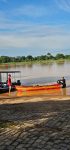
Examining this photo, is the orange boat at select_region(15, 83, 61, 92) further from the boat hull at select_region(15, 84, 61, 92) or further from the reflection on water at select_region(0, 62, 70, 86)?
the reflection on water at select_region(0, 62, 70, 86)

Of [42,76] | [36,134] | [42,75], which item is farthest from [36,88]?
[42,75]

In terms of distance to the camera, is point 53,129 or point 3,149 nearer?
point 3,149

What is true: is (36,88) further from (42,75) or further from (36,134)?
(42,75)

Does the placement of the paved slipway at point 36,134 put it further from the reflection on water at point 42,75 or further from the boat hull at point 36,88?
the reflection on water at point 42,75

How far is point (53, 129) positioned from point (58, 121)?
1.02 metres

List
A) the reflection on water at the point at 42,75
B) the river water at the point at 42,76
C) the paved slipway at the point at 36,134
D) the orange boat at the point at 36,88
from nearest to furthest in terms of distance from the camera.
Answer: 1. the paved slipway at the point at 36,134
2. the orange boat at the point at 36,88
3. the river water at the point at 42,76
4. the reflection on water at the point at 42,75

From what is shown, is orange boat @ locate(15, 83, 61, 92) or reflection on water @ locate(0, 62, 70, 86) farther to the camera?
reflection on water @ locate(0, 62, 70, 86)

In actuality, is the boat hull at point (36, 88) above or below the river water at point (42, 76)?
below

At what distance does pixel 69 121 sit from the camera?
10.2 meters

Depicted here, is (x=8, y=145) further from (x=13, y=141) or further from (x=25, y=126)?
(x=25, y=126)

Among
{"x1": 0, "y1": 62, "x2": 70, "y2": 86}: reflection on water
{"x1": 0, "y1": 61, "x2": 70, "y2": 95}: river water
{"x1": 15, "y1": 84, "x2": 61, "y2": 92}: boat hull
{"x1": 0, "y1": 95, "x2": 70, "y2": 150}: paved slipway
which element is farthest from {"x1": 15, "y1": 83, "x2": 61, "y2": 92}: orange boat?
{"x1": 0, "y1": 95, "x2": 70, "y2": 150}: paved slipway

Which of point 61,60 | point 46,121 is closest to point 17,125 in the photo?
point 46,121

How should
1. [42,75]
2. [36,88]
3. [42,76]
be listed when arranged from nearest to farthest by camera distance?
[36,88] < [42,76] < [42,75]

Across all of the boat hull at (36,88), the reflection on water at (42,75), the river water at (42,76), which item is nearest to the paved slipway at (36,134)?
the river water at (42,76)
